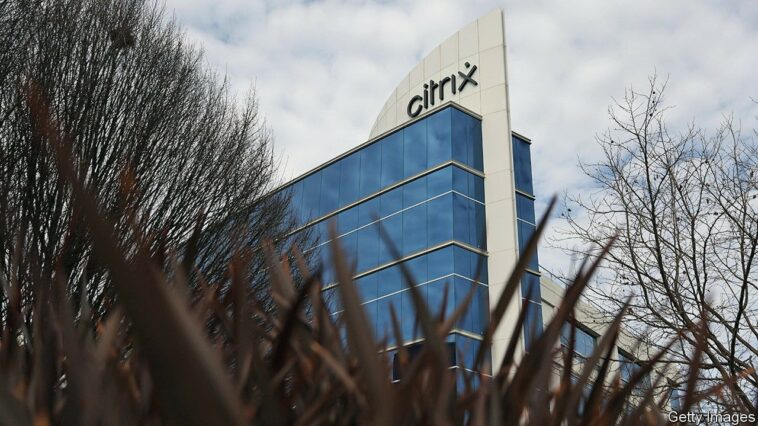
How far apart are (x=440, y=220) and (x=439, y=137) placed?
2.59 meters

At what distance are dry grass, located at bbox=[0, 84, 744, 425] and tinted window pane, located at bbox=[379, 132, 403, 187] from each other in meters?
19.2

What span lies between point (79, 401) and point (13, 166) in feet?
25.1

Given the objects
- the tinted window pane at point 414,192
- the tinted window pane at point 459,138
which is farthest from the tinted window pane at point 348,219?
the tinted window pane at point 459,138

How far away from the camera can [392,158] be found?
20562mm

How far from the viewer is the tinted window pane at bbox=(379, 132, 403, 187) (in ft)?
66.2

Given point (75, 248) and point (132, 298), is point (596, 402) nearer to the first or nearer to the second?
point (132, 298)

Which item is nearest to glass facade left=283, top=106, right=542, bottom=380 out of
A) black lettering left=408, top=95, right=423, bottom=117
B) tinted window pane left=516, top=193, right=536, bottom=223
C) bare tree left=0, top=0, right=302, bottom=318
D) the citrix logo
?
tinted window pane left=516, top=193, right=536, bottom=223

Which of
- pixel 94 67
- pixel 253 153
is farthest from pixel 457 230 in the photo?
pixel 94 67

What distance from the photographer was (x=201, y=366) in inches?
13.2

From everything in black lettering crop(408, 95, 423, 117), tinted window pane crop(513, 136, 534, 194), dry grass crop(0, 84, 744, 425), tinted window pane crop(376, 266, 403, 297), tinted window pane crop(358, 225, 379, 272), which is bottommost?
dry grass crop(0, 84, 744, 425)

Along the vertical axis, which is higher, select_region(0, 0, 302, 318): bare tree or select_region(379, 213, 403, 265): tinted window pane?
select_region(379, 213, 403, 265): tinted window pane

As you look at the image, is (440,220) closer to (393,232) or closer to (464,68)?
(393,232)

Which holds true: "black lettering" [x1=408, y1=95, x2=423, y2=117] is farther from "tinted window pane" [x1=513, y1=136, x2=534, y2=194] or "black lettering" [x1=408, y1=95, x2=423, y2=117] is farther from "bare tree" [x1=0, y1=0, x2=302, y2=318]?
"bare tree" [x1=0, y1=0, x2=302, y2=318]

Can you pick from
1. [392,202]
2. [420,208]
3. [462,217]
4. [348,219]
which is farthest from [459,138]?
[348,219]
